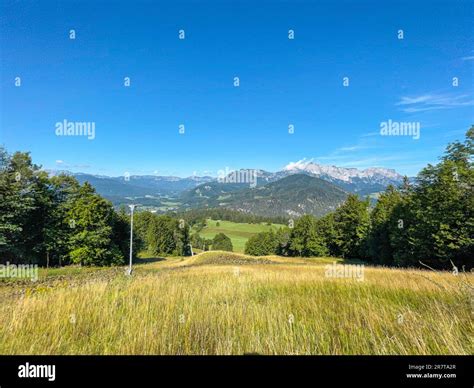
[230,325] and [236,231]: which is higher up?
[230,325]

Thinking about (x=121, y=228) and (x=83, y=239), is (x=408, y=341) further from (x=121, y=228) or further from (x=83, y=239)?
(x=121, y=228)

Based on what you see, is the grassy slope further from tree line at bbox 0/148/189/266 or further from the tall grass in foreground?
the tall grass in foreground

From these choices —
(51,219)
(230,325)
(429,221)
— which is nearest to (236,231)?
(51,219)

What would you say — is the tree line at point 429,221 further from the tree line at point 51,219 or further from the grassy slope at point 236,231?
the grassy slope at point 236,231

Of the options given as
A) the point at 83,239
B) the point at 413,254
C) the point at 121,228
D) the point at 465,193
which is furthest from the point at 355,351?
the point at 121,228

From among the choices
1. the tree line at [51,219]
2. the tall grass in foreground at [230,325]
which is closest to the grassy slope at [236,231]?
the tree line at [51,219]

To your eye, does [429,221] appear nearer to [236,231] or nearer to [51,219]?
[51,219]

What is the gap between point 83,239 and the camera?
4219 centimetres

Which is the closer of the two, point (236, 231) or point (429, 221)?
point (429, 221)

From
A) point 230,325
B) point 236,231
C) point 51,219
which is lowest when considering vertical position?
point 236,231

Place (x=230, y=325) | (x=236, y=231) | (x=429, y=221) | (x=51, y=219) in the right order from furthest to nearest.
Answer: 1. (x=236, y=231)
2. (x=51, y=219)
3. (x=429, y=221)
4. (x=230, y=325)

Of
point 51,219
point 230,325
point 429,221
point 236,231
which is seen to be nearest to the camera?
point 230,325

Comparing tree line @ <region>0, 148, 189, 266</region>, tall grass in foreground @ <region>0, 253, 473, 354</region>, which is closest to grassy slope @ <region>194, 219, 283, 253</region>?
tree line @ <region>0, 148, 189, 266</region>
